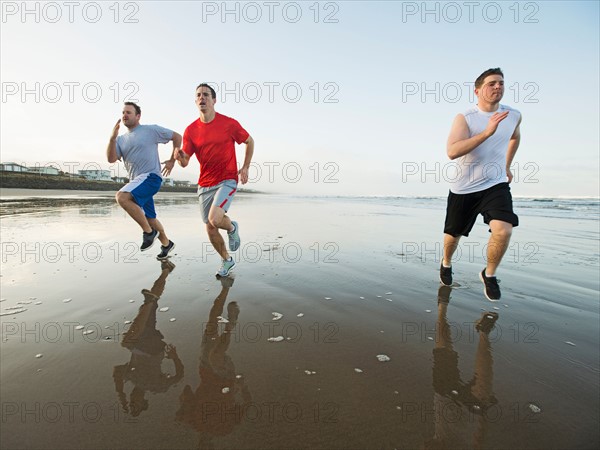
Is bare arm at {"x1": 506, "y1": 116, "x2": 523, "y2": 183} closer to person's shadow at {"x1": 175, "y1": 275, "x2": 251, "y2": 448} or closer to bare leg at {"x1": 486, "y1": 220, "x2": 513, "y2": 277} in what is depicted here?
bare leg at {"x1": 486, "y1": 220, "x2": 513, "y2": 277}

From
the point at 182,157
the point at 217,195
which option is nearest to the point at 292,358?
the point at 217,195

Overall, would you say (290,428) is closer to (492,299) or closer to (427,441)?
(427,441)

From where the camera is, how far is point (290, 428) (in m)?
1.42

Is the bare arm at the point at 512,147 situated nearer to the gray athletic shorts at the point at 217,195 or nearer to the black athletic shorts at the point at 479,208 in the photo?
the black athletic shorts at the point at 479,208

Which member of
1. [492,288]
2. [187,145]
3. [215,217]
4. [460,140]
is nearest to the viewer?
[492,288]

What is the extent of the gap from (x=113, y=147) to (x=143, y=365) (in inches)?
172

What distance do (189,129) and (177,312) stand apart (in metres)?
3.00

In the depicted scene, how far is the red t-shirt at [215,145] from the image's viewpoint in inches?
175

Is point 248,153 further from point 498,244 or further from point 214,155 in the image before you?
point 498,244

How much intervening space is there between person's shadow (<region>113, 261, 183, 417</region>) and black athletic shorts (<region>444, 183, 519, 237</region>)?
330 centimetres

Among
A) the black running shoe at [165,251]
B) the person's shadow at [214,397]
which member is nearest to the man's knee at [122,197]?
the black running shoe at [165,251]

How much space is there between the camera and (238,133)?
15.0 feet

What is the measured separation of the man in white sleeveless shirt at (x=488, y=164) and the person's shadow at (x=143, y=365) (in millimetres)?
3018

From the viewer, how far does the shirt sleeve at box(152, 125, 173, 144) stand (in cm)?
524
